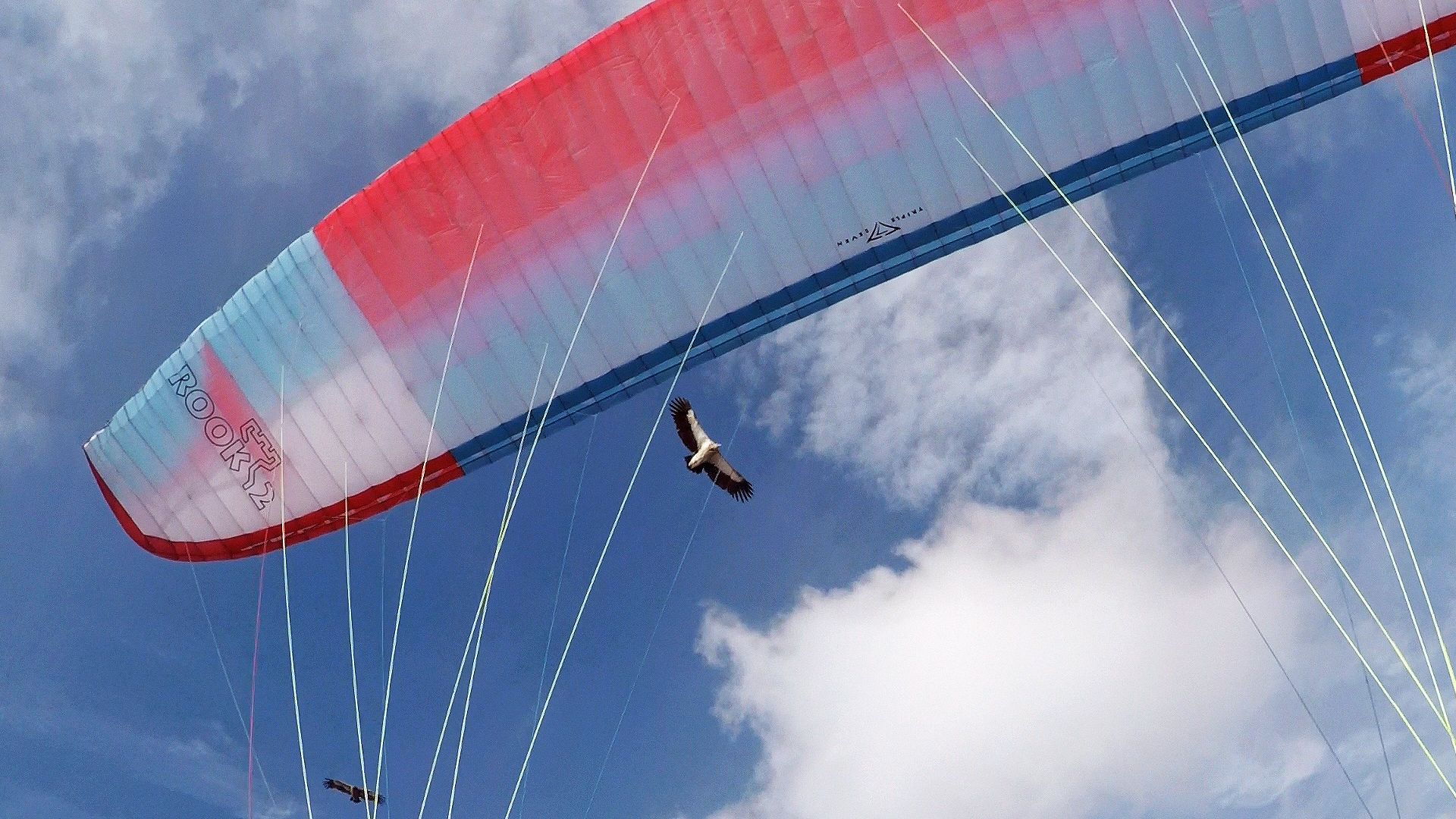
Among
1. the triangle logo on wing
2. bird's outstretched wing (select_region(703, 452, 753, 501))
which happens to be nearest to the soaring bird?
bird's outstretched wing (select_region(703, 452, 753, 501))

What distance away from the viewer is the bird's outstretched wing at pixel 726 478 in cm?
1353

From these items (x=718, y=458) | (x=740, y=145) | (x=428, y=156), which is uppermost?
(x=428, y=156)

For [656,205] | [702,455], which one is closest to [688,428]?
[702,455]

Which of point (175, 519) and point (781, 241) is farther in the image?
point (175, 519)

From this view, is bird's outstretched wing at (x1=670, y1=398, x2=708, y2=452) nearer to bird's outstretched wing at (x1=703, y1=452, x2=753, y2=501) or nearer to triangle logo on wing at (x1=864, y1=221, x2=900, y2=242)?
bird's outstretched wing at (x1=703, y1=452, x2=753, y2=501)

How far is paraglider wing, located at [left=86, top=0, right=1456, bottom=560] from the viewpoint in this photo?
40.0 ft

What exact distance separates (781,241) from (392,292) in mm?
5644

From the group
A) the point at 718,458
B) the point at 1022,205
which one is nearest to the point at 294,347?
the point at 718,458

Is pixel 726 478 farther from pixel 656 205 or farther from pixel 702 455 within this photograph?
pixel 656 205

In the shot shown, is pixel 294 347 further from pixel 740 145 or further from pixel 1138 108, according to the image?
pixel 1138 108

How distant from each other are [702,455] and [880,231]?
A: 4060mm

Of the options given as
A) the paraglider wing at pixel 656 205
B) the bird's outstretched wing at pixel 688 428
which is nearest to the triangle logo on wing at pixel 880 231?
the paraglider wing at pixel 656 205

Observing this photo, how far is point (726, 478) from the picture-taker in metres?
13.8

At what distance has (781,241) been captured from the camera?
13.1 m
